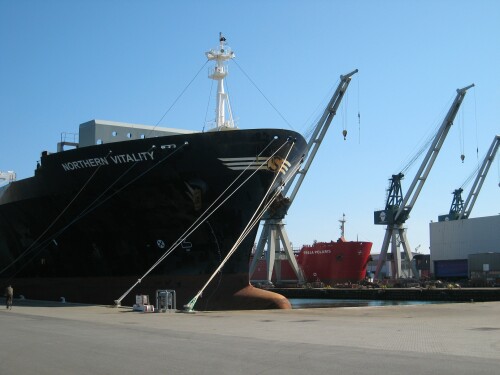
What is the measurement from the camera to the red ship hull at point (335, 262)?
194ft

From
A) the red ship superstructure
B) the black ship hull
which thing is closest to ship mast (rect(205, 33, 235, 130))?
the black ship hull

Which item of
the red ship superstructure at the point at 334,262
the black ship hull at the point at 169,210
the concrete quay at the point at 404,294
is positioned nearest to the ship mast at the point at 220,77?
the black ship hull at the point at 169,210

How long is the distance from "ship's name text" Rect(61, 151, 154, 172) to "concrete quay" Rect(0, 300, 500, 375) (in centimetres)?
620

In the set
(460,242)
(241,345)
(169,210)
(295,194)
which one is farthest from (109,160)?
(460,242)

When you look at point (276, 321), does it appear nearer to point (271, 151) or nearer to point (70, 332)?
point (70, 332)

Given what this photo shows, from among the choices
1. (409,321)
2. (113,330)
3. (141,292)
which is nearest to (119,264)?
(141,292)

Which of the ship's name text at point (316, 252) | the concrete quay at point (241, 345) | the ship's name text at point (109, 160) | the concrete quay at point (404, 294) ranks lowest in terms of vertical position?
the concrete quay at point (404, 294)

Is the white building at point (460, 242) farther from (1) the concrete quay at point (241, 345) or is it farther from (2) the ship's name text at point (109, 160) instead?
(1) the concrete quay at point (241, 345)

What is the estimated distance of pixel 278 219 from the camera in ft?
194

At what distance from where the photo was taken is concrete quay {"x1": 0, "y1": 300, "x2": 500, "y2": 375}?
24.6 feet

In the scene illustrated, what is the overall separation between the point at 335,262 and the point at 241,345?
51.4m

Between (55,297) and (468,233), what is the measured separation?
53479 mm

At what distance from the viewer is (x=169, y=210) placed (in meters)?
19.7

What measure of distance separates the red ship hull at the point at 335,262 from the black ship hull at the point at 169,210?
129 feet
